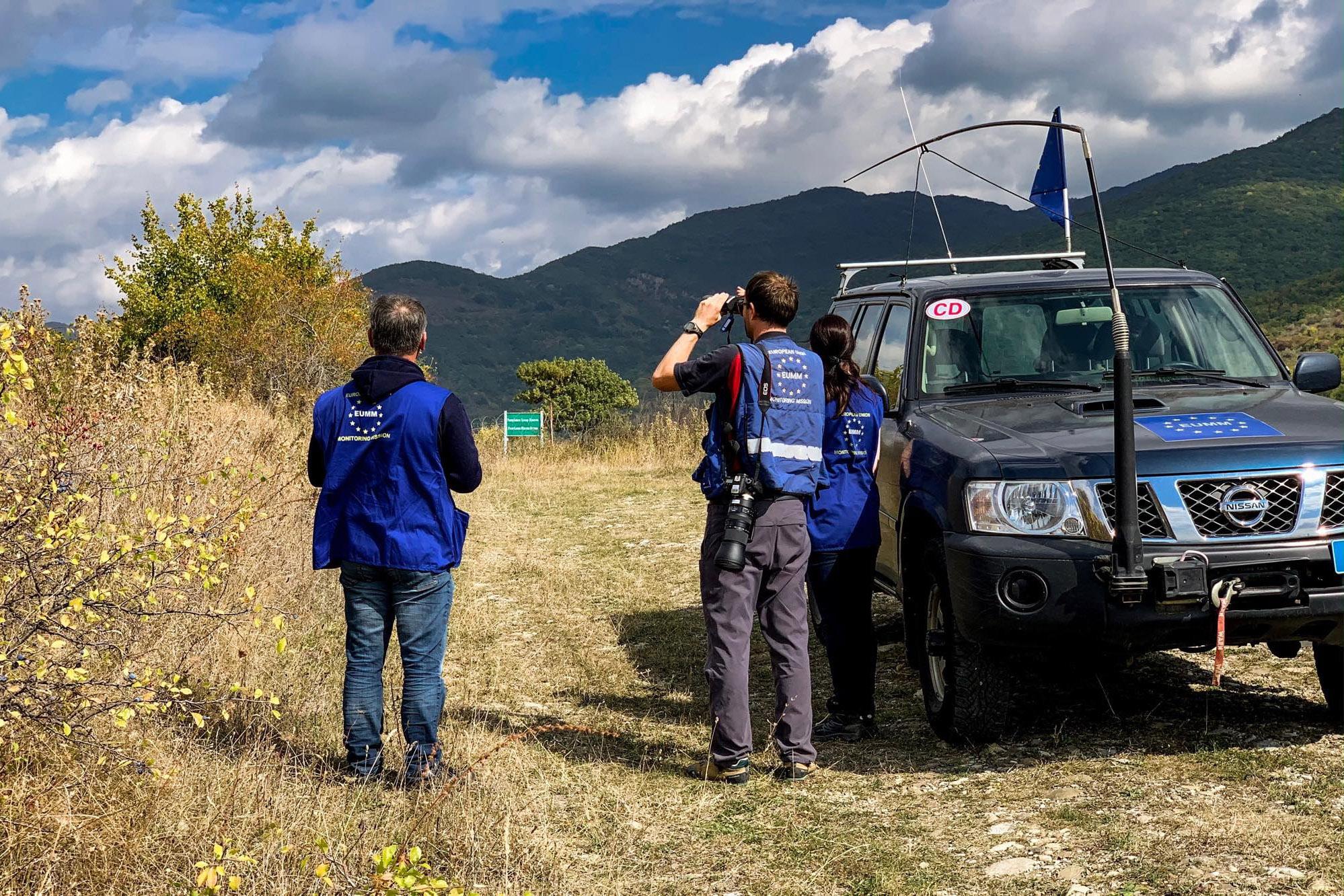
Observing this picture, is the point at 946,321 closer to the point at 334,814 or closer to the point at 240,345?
the point at 334,814

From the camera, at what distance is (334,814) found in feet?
14.0

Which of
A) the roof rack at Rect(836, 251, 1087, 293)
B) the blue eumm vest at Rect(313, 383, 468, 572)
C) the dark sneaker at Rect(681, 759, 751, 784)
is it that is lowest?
the dark sneaker at Rect(681, 759, 751, 784)

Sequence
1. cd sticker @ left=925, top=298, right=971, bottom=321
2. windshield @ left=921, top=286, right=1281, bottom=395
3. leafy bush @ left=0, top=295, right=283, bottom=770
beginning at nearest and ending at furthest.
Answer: leafy bush @ left=0, top=295, right=283, bottom=770 < windshield @ left=921, top=286, right=1281, bottom=395 < cd sticker @ left=925, top=298, right=971, bottom=321

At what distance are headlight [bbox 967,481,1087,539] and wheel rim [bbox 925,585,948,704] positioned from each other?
1.72 ft

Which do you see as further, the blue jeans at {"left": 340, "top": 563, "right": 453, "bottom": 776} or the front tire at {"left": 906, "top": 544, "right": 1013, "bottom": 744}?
the front tire at {"left": 906, "top": 544, "right": 1013, "bottom": 744}

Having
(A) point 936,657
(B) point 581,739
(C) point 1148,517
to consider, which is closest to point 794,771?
(A) point 936,657

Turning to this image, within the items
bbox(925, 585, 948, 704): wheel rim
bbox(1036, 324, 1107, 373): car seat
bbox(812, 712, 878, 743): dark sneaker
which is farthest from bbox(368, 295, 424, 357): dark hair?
bbox(1036, 324, 1107, 373): car seat

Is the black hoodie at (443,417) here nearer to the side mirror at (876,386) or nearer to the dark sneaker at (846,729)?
the side mirror at (876,386)

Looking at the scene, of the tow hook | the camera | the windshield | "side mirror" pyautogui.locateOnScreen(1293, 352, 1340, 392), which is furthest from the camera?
the windshield

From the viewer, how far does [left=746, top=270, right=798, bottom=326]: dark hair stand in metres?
5.23

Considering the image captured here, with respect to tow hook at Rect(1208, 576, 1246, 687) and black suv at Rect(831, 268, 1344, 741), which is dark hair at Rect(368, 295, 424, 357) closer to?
black suv at Rect(831, 268, 1344, 741)

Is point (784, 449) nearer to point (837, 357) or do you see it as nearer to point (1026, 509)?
point (837, 357)

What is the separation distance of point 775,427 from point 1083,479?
3.91 feet

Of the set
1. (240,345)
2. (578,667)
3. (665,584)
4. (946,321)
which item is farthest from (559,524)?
(240,345)
